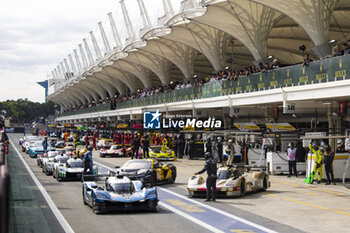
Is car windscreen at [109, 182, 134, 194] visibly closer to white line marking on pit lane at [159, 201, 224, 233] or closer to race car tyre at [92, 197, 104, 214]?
race car tyre at [92, 197, 104, 214]

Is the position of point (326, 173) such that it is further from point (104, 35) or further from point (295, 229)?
point (104, 35)

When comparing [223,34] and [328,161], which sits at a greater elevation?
Result: [223,34]

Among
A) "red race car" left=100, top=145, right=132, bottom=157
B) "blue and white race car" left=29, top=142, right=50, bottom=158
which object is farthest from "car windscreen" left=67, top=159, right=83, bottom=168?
"blue and white race car" left=29, top=142, right=50, bottom=158

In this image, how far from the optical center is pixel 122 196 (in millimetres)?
14766

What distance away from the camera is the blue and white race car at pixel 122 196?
1461 centimetres

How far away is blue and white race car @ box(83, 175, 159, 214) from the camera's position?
14609mm

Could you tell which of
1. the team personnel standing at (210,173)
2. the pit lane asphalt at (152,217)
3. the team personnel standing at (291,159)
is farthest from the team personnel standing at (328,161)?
the team personnel standing at (210,173)

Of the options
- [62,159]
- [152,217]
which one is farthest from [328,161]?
[62,159]

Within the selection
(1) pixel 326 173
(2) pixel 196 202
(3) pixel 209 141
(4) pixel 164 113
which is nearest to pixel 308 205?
(2) pixel 196 202

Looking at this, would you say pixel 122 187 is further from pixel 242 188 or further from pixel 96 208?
pixel 242 188

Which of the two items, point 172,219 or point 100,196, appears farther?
point 100,196

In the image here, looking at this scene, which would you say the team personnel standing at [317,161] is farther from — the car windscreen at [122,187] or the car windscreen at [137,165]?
the car windscreen at [122,187]

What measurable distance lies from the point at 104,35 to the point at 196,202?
2904 inches

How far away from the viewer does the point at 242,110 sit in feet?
135
